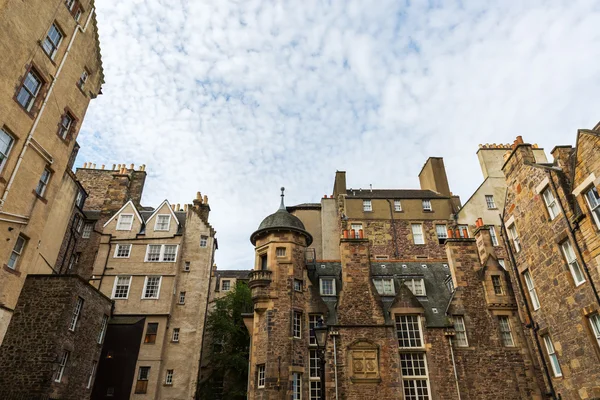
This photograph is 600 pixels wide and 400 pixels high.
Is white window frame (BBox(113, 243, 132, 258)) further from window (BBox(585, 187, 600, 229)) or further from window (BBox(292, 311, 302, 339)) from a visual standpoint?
window (BBox(585, 187, 600, 229))

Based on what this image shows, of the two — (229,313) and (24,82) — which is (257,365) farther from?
(24,82)

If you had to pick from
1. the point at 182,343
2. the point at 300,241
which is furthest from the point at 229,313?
the point at 300,241

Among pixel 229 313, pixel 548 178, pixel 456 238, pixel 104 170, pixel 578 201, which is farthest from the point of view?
pixel 104 170

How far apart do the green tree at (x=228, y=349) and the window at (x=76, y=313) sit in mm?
9951

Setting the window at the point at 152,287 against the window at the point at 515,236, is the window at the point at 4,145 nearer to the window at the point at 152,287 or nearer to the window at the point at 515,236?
the window at the point at 152,287

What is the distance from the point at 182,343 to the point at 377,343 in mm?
15381

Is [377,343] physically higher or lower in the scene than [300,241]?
lower

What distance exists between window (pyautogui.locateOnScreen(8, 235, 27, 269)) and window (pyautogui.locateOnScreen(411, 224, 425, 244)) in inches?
1156

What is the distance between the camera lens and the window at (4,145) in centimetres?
1752

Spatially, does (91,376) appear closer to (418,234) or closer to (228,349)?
(228,349)

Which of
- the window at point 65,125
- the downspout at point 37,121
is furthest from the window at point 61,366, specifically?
the window at point 65,125

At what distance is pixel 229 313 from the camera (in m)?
33.6

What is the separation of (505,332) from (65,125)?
27047 millimetres

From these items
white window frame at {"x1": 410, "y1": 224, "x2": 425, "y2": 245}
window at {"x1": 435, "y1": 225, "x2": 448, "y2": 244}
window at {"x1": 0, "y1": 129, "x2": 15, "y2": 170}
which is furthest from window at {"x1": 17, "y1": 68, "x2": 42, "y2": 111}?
window at {"x1": 435, "y1": 225, "x2": 448, "y2": 244}
